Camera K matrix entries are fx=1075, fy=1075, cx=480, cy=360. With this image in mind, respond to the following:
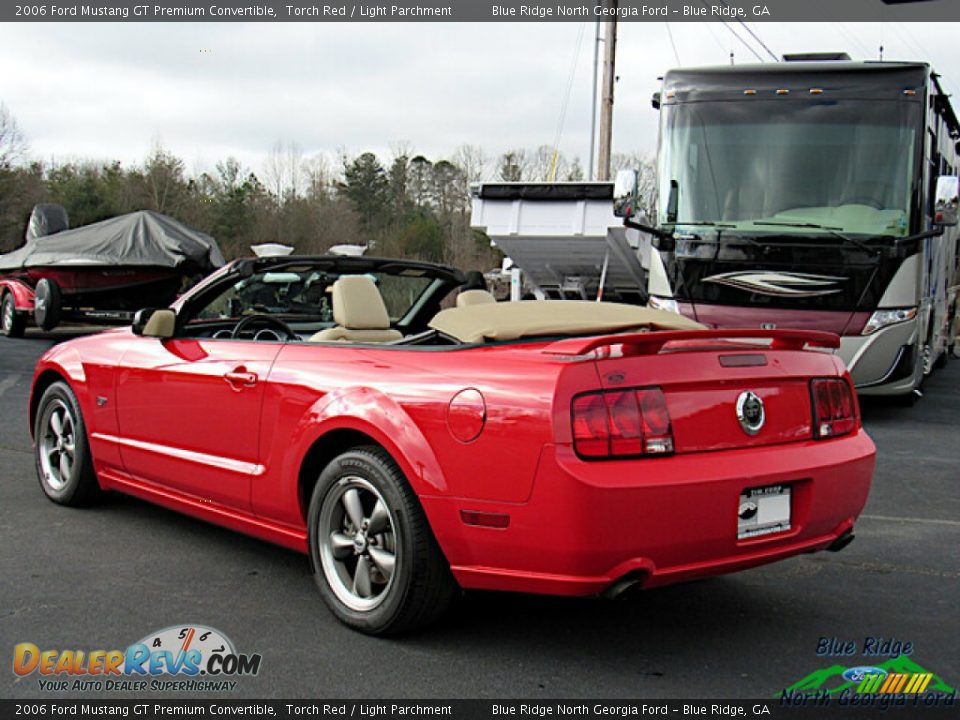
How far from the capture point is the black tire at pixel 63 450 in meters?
5.77

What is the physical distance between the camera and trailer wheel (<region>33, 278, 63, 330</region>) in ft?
61.0

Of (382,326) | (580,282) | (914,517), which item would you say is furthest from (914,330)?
(382,326)

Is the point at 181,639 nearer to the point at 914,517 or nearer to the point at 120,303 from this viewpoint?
the point at 914,517

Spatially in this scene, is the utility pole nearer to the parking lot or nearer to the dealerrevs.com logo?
the parking lot

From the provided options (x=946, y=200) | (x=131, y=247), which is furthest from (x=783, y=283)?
(x=131, y=247)

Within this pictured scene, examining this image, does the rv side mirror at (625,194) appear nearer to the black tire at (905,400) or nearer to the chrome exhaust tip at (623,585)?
the black tire at (905,400)

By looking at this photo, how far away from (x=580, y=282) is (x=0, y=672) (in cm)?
1188

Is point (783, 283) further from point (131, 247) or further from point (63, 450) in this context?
point (131, 247)

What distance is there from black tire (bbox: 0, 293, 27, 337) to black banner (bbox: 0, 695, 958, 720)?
18.6m

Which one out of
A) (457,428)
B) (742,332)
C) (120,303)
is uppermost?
(742,332)

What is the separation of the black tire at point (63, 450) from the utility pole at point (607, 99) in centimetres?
1967

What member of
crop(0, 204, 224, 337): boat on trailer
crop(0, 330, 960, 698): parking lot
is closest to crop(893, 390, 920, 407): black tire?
crop(0, 330, 960, 698): parking lot

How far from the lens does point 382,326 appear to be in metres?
5.19

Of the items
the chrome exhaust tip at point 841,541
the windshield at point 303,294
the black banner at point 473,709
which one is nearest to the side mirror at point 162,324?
the windshield at point 303,294
